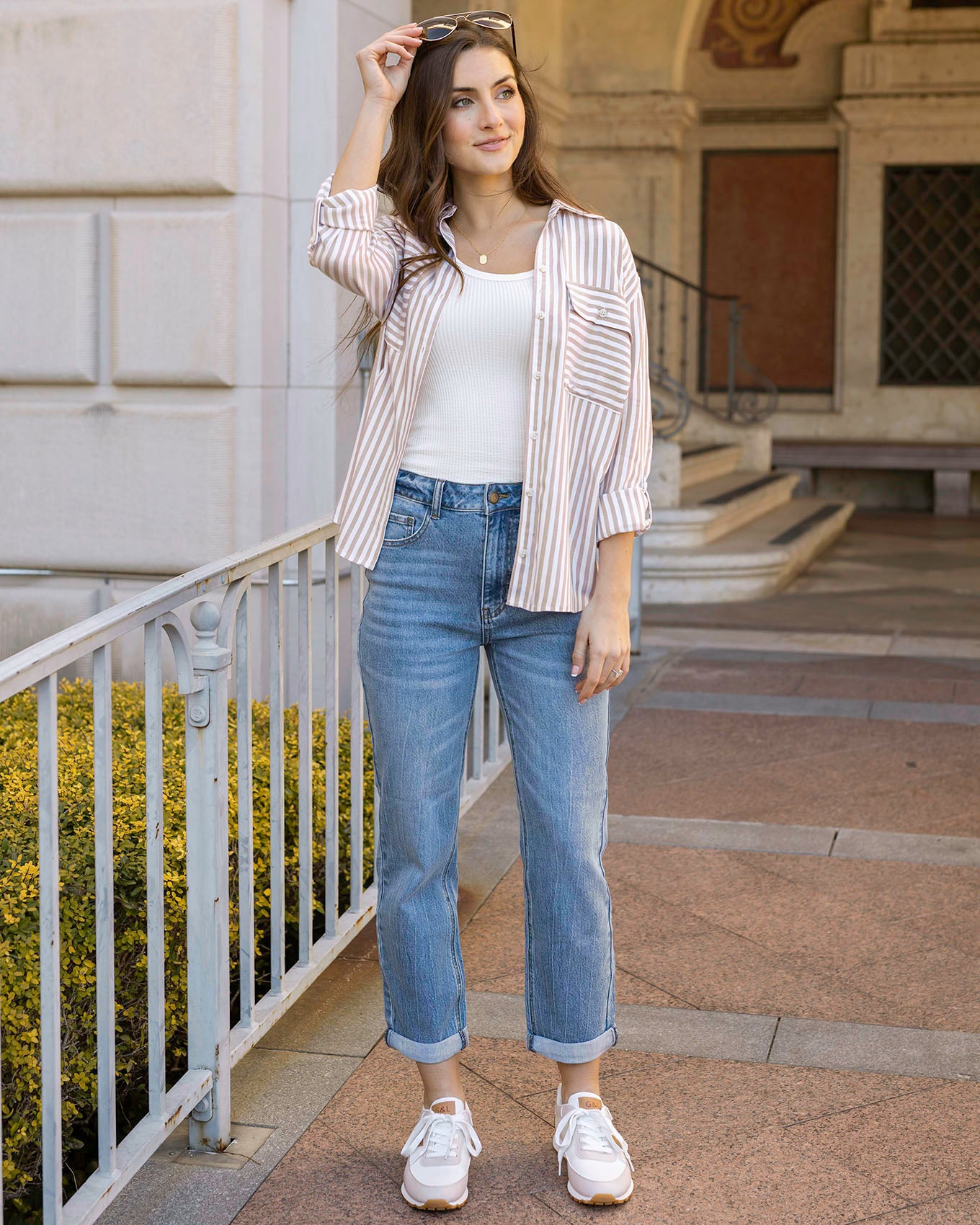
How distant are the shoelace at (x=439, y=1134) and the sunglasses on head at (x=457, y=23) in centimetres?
159

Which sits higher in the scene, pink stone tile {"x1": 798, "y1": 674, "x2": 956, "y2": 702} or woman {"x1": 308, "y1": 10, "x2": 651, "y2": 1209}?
woman {"x1": 308, "y1": 10, "x2": 651, "y2": 1209}

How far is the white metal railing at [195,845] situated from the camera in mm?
1942

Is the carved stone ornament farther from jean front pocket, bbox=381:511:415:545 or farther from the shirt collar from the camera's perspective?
jean front pocket, bbox=381:511:415:545

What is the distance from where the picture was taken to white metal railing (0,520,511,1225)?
6.37 feet

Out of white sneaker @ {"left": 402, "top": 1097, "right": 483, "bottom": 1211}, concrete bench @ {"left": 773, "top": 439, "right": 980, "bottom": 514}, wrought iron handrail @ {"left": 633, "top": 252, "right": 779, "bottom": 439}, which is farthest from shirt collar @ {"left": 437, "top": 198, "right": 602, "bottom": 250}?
concrete bench @ {"left": 773, "top": 439, "right": 980, "bottom": 514}

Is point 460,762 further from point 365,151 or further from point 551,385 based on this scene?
point 365,151

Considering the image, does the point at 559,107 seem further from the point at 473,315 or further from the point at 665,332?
the point at 473,315

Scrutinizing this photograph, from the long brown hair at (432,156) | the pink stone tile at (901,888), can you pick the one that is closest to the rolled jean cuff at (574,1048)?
the long brown hair at (432,156)

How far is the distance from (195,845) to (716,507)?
22.8 feet

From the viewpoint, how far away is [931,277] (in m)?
14.0

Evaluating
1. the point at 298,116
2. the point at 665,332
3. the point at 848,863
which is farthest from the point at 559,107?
the point at 848,863

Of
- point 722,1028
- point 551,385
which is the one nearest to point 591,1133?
point 722,1028

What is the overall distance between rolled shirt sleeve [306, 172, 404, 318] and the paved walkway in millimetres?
1329

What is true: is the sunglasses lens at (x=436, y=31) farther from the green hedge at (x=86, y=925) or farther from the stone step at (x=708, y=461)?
the stone step at (x=708, y=461)
